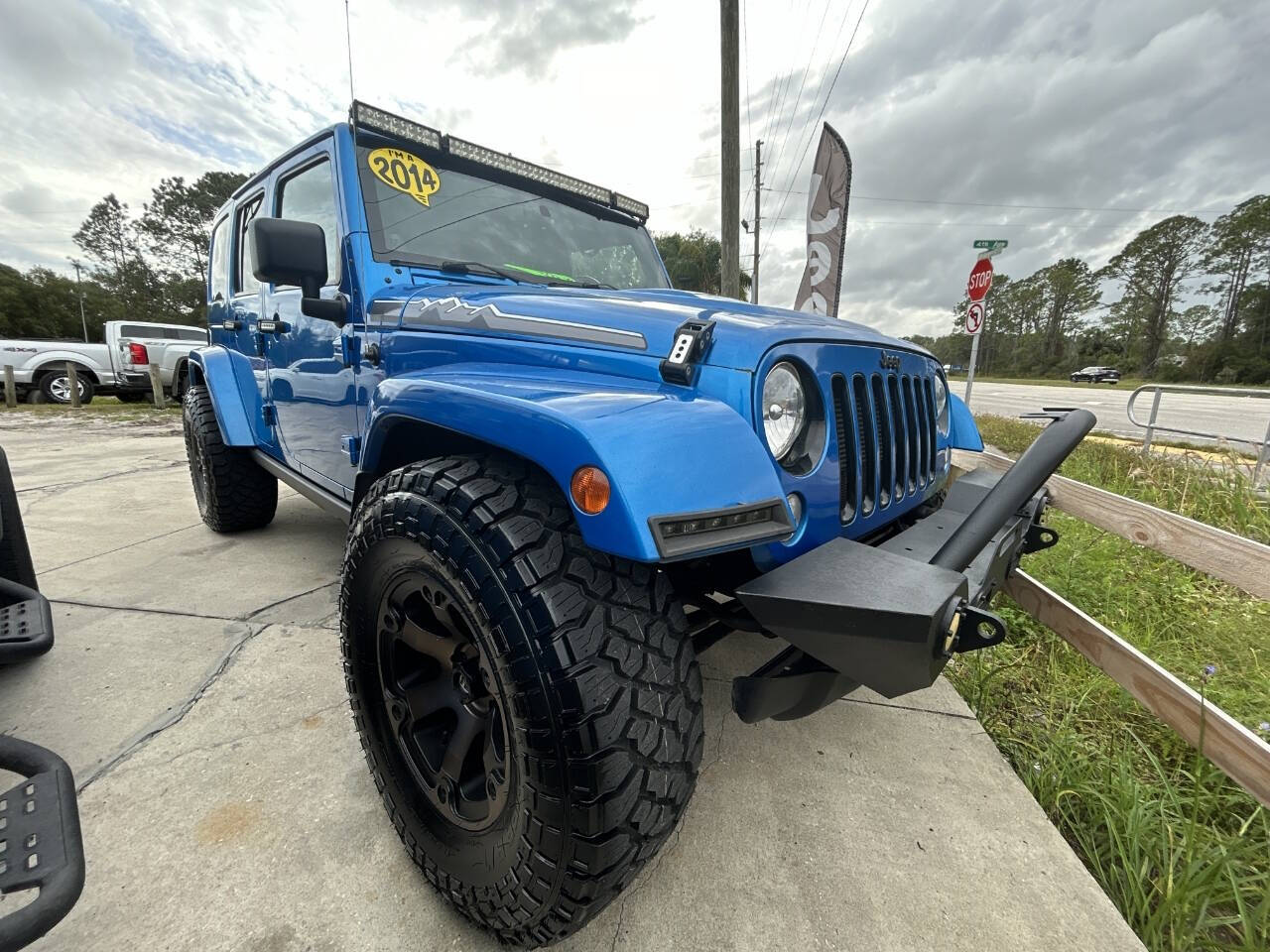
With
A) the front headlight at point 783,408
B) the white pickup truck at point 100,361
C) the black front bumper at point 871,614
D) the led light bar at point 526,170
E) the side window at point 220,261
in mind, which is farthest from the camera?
the white pickup truck at point 100,361

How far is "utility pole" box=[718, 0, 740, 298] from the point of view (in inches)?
287

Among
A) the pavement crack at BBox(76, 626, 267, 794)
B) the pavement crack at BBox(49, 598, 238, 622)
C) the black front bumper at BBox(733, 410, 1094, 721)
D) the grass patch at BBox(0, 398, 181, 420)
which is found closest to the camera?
the black front bumper at BBox(733, 410, 1094, 721)

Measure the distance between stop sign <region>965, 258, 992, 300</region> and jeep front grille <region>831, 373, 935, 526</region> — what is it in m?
7.33

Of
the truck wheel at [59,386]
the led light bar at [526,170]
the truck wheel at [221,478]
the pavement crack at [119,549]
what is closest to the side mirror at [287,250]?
the led light bar at [526,170]

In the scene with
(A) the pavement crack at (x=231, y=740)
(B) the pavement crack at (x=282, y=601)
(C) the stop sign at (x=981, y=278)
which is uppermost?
(C) the stop sign at (x=981, y=278)

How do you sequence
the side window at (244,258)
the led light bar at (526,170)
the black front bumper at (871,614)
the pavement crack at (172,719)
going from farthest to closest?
the side window at (244,258)
the led light bar at (526,170)
the pavement crack at (172,719)
the black front bumper at (871,614)

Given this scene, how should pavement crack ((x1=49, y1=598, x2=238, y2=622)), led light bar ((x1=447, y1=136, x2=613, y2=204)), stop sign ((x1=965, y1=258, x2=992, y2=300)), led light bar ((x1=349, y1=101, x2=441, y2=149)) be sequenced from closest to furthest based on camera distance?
led light bar ((x1=349, y1=101, x2=441, y2=149)) < led light bar ((x1=447, y1=136, x2=613, y2=204)) < pavement crack ((x1=49, y1=598, x2=238, y2=622)) < stop sign ((x1=965, y1=258, x2=992, y2=300))

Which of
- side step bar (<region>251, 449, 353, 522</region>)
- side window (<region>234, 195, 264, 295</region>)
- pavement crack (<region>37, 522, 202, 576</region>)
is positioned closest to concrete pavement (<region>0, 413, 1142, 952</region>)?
side step bar (<region>251, 449, 353, 522</region>)

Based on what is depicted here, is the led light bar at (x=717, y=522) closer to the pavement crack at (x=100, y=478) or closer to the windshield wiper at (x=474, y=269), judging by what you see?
the windshield wiper at (x=474, y=269)

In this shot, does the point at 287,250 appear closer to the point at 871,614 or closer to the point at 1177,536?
the point at 871,614

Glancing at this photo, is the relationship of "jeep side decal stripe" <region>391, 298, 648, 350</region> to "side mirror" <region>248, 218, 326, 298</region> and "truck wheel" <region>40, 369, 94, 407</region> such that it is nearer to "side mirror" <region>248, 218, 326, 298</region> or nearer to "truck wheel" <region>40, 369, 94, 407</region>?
"side mirror" <region>248, 218, 326, 298</region>

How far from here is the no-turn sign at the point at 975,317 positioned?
7867 millimetres

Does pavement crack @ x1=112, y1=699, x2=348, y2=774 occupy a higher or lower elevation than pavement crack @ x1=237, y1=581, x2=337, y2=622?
lower

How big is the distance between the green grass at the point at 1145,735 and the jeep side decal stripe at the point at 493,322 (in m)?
1.79
